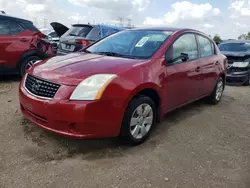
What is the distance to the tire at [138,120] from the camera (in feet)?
9.66

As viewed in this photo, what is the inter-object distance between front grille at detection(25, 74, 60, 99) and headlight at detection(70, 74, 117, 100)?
0.25 m

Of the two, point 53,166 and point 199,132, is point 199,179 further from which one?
point 53,166

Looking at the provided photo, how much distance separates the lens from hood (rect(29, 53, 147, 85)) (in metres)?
2.77

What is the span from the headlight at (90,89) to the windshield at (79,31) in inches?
176

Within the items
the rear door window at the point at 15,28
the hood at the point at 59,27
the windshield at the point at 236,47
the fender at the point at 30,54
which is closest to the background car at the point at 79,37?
the fender at the point at 30,54

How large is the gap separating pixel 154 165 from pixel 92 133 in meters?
0.78

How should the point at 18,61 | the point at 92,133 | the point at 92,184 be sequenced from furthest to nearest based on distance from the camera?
1. the point at 18,61
2. the point at 92,133
3. the point at 92,184

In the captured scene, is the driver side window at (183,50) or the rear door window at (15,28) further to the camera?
the rear door window at (15,28)

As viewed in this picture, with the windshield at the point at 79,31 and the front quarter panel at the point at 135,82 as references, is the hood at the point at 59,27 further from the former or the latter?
the front quarter panel at the point at 135,82

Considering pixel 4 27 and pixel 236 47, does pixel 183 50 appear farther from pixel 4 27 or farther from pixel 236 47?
pixel 236 47

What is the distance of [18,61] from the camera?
19.4 ft

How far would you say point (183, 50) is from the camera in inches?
155

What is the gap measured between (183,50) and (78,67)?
182cm

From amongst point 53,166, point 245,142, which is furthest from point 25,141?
point 245,142
